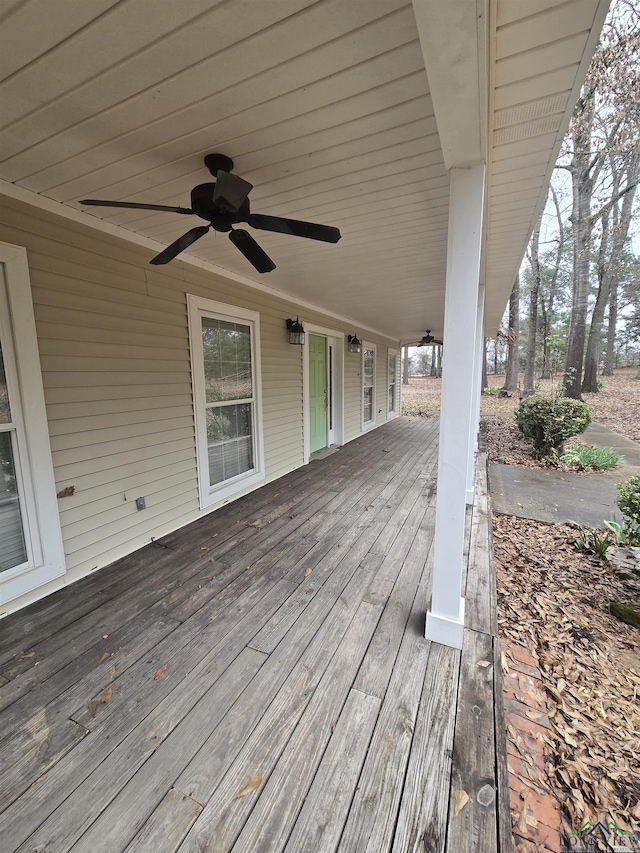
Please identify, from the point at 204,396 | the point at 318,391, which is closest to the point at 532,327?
the point at 318,391

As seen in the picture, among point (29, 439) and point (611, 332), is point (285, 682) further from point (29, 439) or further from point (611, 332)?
point (611, 332)

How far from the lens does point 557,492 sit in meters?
4.22

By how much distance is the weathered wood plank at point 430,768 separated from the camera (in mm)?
1071

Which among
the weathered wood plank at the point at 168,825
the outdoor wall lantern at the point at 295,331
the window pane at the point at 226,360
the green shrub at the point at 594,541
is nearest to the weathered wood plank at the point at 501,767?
the weathered wood plank at the point at 168,825

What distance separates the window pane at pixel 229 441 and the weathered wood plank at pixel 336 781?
2.52 metres

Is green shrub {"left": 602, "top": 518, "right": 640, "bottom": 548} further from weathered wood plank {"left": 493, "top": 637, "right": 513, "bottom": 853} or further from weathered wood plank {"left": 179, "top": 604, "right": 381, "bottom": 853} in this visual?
weathered wood plank {"left": 179, "top": 604, "right": 381, "bottom": 853}

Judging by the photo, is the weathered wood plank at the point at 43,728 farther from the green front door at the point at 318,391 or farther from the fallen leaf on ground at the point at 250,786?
the green front door at the point at 318,391

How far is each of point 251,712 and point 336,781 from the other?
1.40 feet

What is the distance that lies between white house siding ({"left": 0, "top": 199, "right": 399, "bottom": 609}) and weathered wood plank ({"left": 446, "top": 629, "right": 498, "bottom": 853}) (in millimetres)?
2474

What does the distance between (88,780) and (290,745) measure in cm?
71

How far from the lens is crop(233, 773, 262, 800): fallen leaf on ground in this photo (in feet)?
3.86

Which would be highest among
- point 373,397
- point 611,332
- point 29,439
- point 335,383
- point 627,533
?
point 611,332

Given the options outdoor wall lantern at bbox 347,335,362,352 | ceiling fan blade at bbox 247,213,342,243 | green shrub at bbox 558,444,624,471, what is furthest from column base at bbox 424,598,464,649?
outdoor wall lantern at bbox 347,335,362,352

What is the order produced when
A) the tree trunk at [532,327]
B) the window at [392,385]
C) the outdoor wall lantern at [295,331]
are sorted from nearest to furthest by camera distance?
the outdoor wall lantern at [295,331] < the window at [392,385] < the tree trunk at [532,327]
